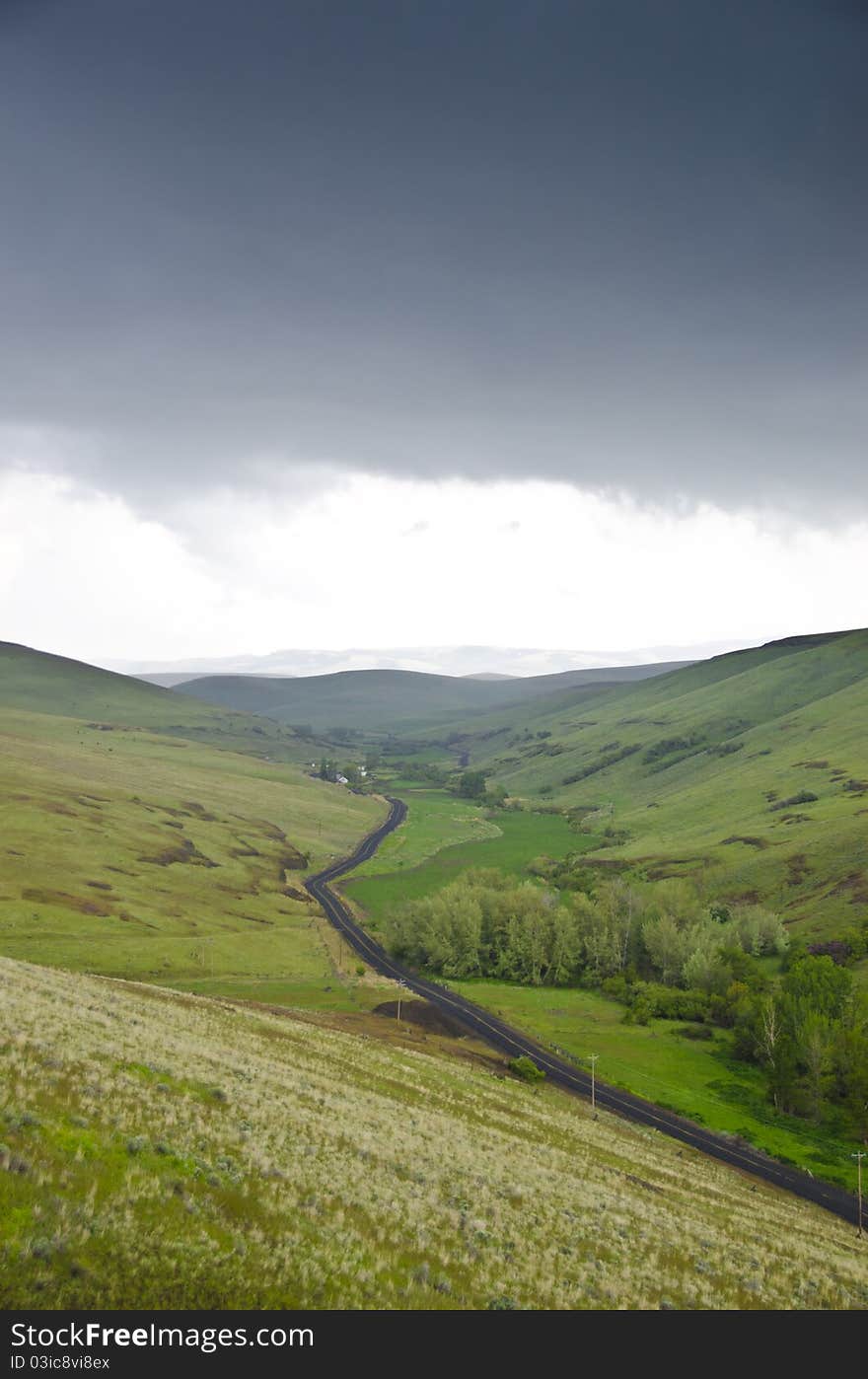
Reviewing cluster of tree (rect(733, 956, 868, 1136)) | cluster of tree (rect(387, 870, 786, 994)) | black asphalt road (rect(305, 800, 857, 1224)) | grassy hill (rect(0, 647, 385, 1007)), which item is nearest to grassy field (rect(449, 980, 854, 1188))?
black asphalt road (rect(305, 800, 857, 1224))

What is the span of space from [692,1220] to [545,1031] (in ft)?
205

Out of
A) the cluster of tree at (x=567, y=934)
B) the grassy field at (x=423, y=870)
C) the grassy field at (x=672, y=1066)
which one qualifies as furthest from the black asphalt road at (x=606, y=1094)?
the grassy field at (x=423, y=870)

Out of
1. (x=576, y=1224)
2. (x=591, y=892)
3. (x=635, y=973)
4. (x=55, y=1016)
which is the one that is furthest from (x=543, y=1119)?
(x=591, y=892)

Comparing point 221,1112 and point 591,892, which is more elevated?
point 221,1112

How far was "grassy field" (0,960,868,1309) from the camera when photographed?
45.9 ft

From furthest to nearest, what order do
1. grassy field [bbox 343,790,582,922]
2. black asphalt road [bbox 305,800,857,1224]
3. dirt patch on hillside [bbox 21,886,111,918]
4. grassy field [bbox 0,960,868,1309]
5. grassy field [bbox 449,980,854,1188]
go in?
grassy field [bbox 343,790,582,922] < dirt patch on hillside [bbox 21,886,111,918] < grassy field [bbox 449,980,854,1188] < black asphalt road [bbox 305,800,857,1224] < grassy field [bbox 0,960,868,1309]

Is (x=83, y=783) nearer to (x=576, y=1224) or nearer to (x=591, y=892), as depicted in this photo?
(x=591, y=892)

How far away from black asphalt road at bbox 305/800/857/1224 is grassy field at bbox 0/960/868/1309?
50.4 feet

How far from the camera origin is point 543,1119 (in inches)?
1987

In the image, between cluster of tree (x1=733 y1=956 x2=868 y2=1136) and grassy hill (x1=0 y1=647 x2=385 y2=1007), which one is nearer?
cluster of tree (x1=733 y1=956 x2=868 y2=1136)

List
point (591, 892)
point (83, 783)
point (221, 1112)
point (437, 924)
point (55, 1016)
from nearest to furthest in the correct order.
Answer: point (221, 1112) → point (55, 1016) → point (437, 924) → point (591, 892) → point (83, 783)

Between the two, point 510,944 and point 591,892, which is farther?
point 591,892

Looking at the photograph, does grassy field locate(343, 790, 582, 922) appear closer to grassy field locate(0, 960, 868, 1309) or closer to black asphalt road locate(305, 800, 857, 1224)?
black asphalt road locate(305, 800, 857, 1224)

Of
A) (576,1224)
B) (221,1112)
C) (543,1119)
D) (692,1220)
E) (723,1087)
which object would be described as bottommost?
(723,1087)
